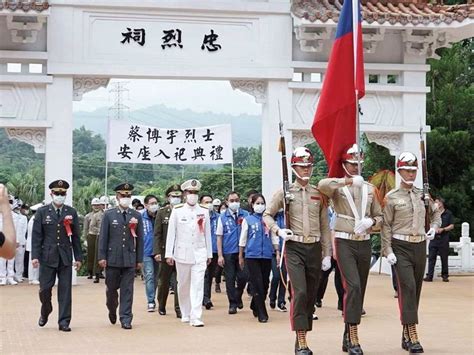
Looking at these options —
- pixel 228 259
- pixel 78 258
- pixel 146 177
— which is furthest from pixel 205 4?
pixel 146 177

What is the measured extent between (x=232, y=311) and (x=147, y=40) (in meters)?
5.82

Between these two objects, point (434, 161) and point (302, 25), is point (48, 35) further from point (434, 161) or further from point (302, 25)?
point (434, 161)

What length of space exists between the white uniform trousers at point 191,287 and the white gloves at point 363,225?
3.19 meters

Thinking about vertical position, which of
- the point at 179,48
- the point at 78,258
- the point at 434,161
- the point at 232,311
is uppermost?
the point at 179,48

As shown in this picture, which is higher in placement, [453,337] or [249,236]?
[249,236]

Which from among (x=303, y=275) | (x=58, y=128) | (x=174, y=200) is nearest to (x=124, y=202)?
(x=174, y=200)

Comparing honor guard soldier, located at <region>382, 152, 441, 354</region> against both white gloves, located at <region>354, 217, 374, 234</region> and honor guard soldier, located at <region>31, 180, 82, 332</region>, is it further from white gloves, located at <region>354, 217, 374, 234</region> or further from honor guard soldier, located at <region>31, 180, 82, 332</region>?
honor guard soldier, located at <region>31, 180, 82, 332</region>

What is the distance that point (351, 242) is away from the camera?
914 cm

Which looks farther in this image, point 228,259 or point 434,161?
point 434,161

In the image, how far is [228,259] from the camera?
539 inches

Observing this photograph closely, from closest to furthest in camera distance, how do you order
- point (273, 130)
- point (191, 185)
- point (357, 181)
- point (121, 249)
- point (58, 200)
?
point (357, 181)
point (58, 200)
point (121, 249)
point (191, 185)
point (273, 130)

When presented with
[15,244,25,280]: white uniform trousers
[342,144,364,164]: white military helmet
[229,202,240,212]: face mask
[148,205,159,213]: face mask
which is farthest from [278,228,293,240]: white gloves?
[15,244,25,280]: white uniform trousers

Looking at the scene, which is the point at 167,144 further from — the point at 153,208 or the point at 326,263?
the point at 326,263

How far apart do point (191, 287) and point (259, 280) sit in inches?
39.6
